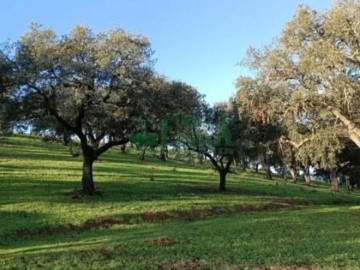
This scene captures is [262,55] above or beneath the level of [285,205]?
above

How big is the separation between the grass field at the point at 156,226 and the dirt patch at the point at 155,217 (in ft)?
0.19

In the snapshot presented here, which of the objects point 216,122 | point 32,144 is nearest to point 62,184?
point 216,122

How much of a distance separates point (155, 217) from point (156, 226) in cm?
330

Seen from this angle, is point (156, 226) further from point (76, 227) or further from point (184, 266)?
point (184, 266)

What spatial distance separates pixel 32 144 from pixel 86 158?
129 ft

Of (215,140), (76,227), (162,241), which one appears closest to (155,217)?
(76,227)

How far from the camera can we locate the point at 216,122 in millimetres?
50562

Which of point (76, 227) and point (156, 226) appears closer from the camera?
point (76, 227)

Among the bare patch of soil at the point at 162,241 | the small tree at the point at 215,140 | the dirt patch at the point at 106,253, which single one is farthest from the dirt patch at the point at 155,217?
the small tree at the point at 215,140

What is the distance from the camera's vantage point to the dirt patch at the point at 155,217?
25672 mm

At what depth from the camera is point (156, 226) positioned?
88.5 ft

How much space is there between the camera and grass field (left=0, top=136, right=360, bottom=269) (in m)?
15.7

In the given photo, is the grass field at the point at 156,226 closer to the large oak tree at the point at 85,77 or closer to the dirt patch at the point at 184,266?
the dirt patch at the point at 184,266

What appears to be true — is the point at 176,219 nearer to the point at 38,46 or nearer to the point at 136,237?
the point at 136,237
